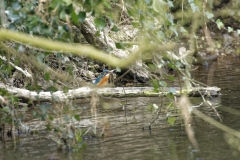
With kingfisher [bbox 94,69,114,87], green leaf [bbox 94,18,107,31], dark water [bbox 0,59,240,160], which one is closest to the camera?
green leaf [bbox 94,18,107,31]

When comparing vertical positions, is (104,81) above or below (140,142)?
above

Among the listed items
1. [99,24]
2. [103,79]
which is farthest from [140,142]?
[103,79]

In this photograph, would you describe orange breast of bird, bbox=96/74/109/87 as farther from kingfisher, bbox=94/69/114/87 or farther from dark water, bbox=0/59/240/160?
dark water, bbox=0/59/240/160

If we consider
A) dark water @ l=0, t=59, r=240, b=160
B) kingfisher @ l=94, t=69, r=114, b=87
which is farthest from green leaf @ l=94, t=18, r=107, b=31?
kingfisher @ l=94, t=69, r=114, b=87

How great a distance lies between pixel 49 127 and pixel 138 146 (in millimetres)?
1119

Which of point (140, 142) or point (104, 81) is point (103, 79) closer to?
point (104, 81)

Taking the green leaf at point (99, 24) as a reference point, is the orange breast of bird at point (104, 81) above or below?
above

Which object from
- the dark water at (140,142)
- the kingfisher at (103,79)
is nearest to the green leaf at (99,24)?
the dark water at (140,142)

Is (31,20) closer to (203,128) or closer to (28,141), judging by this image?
(28,141)

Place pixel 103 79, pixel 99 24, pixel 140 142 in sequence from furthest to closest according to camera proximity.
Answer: pixel 103 79
pixel 140 142
pixel 99 24

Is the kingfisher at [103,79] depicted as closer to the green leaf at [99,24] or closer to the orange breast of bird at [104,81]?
the orange breast of bird at [104,81]

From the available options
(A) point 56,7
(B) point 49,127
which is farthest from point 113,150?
(A) point 56,7

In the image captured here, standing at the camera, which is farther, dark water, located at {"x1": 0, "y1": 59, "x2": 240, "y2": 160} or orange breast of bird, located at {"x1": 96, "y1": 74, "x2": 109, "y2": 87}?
orange breast of bird, located at {"x1": 96, "y1": 74, "x2": 109, "y2": 87}

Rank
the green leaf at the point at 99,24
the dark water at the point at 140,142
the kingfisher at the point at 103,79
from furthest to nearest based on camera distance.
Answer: the kingfisher at the point at 103,79, the dark water at the point at 140,142, the green leaf at the point at 99,24
